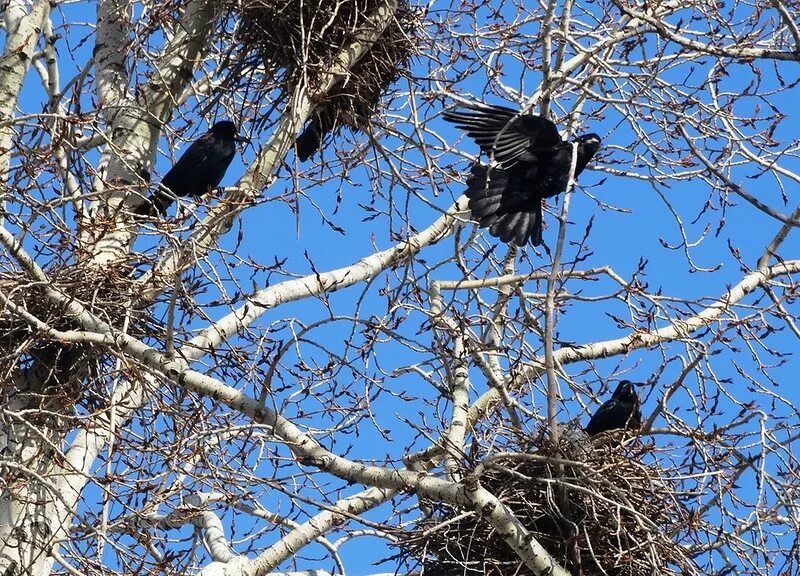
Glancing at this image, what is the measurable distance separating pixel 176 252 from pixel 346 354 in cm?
89

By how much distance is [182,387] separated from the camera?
4703 mm

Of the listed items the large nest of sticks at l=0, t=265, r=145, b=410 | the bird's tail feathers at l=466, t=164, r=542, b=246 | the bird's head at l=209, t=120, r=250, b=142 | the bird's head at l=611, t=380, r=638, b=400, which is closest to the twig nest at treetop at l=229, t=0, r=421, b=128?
the bird's tail feathers at l=466, t=164, r=542, b=246

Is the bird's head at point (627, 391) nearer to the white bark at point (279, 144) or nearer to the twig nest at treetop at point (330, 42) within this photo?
the twig nest at treetop at point (330, 42)

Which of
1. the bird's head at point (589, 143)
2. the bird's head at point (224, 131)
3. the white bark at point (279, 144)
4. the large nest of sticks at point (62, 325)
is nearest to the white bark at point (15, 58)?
the large nest of sticks at point (62, 325)

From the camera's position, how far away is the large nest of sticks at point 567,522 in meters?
5.06

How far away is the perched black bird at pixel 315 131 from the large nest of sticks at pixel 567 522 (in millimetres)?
2168

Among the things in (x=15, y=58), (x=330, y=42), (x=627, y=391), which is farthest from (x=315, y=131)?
(x=627, y=391)

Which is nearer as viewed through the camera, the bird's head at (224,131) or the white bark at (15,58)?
the white bark at (15,58)

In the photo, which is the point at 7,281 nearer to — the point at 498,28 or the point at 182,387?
the point at 182,387

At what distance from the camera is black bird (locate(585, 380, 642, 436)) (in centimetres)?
665

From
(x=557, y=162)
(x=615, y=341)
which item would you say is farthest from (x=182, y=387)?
(x=557, y=162)

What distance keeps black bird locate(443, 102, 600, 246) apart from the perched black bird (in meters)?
0.66

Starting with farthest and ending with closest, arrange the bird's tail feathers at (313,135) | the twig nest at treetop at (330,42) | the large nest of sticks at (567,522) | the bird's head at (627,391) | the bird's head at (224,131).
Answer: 1. the bird's head at (224,131)
2. the bird's head at (627,391)
3. the bird's tail feathers at (313,135)
4. the twig nest at treetop at (330,42)
5. the large nest of sticks at (567,522)

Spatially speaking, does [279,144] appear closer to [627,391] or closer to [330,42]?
[330,42]
